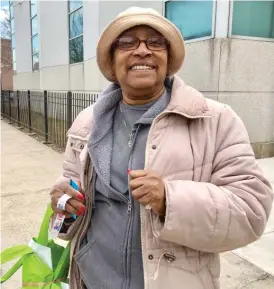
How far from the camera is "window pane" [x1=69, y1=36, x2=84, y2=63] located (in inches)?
469

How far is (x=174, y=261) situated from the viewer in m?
1.27

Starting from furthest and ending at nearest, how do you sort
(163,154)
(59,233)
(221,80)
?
1. (221,80)
2. (59,233)
3. (163,154)

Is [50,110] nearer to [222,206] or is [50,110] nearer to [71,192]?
[71,192]

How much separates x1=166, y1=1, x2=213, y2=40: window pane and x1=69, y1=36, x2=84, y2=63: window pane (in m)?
5.45

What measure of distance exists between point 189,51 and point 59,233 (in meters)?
5.44

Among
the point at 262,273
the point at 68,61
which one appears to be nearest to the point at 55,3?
the point at 68,61

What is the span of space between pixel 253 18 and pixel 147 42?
555 centimetres

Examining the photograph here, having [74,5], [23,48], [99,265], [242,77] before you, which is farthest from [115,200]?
[23,48]

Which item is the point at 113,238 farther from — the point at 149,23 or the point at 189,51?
the point at 189,51

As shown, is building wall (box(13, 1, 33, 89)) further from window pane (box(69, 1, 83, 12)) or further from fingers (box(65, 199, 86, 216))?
fingers (box(65, 199, 86, 216))

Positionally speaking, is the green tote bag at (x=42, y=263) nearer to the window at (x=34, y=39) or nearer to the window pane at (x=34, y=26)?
the window at (x=34, y=39)

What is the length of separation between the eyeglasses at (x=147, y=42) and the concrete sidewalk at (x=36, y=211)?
2.04 m

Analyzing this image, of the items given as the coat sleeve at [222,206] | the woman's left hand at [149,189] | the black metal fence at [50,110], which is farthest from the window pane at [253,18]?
the woman's left hand at [149,189]

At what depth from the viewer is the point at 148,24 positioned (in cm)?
138
